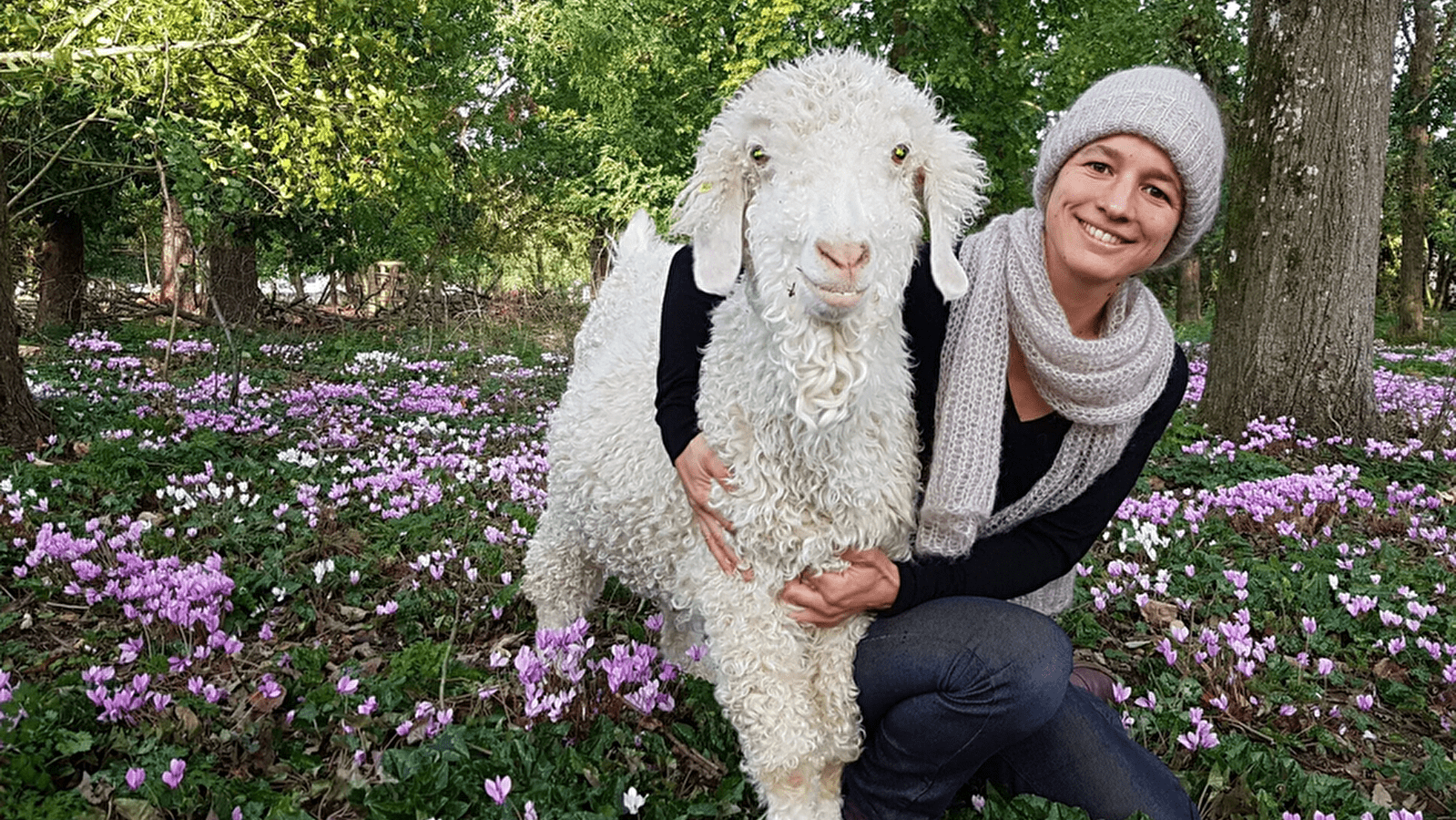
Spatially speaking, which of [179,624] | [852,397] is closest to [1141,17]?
[852,397]

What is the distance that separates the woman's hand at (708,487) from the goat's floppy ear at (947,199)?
78 centimetres

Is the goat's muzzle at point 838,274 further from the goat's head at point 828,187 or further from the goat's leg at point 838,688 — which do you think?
the goat's leg at point 838,688

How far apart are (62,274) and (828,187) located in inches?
521

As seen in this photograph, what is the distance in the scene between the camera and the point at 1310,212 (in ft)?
20.2

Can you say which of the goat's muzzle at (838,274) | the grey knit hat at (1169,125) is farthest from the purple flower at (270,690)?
the grey knit hat at (1169,125)

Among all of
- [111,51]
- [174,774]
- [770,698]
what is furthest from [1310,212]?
[111,51]

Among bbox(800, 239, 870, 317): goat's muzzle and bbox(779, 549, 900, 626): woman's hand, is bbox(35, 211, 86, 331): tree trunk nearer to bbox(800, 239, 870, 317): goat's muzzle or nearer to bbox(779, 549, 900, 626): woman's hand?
bbox(779, 549, 900, 626): woman's hand

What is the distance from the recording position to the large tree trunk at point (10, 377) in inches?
205

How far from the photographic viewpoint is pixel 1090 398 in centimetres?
248

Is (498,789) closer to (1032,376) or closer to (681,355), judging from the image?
(681,355)

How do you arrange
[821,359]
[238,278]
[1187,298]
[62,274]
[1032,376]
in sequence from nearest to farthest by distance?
[821,359]
[1032,376]
[62,274]
[238,278]
[1187,298]

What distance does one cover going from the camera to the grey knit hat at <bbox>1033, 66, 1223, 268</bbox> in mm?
2359

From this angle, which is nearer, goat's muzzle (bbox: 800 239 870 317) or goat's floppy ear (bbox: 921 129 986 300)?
goat's muzzle (bbox: 800 239 870 317)

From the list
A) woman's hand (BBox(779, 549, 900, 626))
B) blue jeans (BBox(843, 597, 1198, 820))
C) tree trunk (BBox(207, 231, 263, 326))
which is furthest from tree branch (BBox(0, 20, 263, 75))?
tree trunk (BBox(207, 231, 263, 326))
